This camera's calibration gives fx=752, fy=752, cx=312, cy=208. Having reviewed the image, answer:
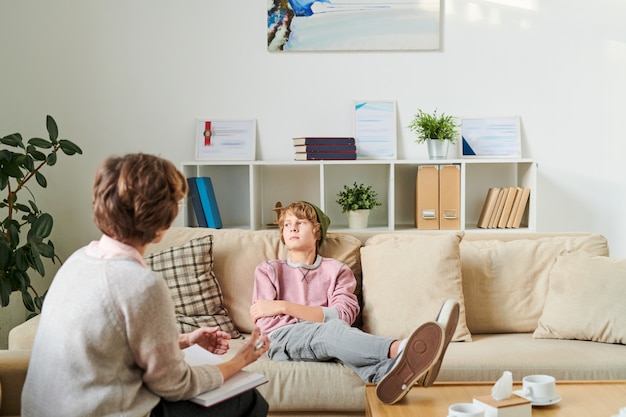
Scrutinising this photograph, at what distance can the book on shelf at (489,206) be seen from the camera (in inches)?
154

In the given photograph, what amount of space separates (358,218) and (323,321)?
125 cm

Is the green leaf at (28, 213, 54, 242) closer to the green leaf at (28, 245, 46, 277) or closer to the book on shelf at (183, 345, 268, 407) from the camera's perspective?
the green leaf at (28, 245, 46, 277)

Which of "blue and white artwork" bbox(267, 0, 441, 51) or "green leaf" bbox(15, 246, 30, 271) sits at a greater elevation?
"blue and white artwork" bbox(267, 0, 441, 51)

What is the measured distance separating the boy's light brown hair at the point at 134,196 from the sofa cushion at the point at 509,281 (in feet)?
5.48

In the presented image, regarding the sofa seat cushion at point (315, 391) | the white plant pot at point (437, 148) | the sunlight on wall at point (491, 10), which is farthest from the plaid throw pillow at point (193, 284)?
the sunlight on wall at point (491, 10)

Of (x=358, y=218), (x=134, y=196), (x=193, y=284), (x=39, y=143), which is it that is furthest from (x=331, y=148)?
(x=134, y=196)

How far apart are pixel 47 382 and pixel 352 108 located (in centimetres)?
273

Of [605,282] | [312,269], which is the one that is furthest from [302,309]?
[605,282]

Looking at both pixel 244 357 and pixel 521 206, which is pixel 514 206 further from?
pixel 244 357

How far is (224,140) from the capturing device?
405 centimetres

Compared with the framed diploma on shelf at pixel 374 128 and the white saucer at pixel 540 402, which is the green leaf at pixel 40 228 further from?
the white saucer at pixel 540 402

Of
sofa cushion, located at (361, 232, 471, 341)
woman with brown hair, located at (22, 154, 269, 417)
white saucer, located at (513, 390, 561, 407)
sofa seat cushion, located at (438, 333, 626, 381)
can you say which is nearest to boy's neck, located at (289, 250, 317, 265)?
sofa cushion, located at (361, 232, 471, 341)

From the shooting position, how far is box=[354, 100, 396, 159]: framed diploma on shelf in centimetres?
404

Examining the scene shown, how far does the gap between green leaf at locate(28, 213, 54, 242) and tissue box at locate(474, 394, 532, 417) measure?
236 centimetres
